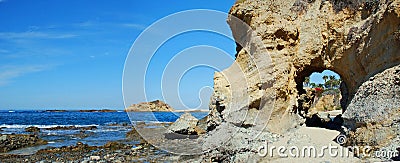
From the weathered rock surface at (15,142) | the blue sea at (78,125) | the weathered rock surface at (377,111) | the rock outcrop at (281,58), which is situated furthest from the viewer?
the blue sea at (78,125)

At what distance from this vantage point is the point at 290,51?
14188 mm

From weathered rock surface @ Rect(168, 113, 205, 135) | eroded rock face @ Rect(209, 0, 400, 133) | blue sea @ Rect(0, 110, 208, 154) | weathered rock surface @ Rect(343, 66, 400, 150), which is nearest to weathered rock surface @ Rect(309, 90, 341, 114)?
blue sea @ Rect(0, 110, 208, 154)

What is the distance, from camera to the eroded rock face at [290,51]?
1264 centimetres

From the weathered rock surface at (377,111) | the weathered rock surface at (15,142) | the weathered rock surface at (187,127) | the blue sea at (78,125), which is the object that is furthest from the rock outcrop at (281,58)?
the weathered rock surface at (15,142)

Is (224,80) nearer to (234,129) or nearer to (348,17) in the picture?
(234,129)

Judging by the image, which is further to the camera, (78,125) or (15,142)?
(78,125)

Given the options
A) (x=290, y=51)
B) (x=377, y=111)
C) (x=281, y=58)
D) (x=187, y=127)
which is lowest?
(x=187, y=127)

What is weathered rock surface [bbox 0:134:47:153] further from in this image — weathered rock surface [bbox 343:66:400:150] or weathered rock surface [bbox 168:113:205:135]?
weathered rock surface [bbox 343:66:400:150]

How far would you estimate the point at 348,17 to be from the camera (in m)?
12.9

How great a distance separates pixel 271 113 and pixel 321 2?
5.17 meters

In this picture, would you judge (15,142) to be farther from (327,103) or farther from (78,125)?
(327,103)

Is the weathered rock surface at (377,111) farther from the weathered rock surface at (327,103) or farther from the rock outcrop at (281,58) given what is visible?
the weathered rock surface at (327,103)

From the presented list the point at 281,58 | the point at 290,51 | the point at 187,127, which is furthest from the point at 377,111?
the point at 187,127

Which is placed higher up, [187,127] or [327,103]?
[327,103]
